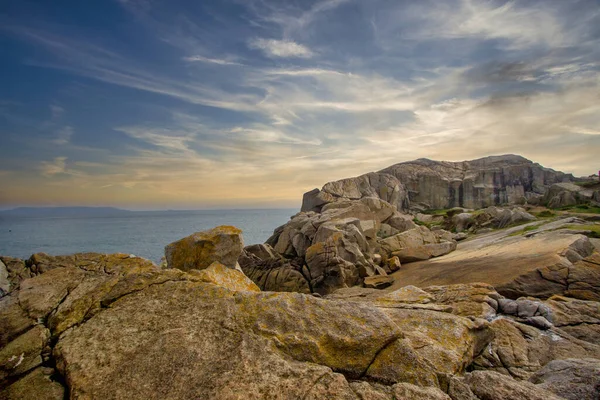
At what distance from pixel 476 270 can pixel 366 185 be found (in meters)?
83.3

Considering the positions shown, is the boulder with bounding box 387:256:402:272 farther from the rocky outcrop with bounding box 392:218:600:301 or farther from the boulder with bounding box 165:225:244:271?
the boulder with bounding box 165:225:244:271

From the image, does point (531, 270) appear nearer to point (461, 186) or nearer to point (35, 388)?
point (35, 388)

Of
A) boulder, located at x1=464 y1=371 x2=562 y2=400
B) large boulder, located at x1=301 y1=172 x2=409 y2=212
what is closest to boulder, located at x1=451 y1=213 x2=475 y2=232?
large boulder, located at x1=301 y1=172 x2=409 y2=212

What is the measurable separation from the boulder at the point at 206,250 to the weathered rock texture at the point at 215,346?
4190 mm

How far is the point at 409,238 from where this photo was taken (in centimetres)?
4138

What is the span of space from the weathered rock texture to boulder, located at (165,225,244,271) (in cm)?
419

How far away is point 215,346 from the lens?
5.46 meters

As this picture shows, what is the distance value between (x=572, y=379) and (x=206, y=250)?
11363mm

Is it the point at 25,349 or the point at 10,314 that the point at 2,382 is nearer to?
the point at 25,349

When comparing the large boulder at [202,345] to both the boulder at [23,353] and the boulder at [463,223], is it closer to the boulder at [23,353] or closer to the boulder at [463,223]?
the boulder at [23,353]

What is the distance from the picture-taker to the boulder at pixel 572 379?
5.24 m

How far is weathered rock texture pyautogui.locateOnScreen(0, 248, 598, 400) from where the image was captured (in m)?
4.74

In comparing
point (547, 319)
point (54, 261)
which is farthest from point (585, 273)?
point (54, 261)

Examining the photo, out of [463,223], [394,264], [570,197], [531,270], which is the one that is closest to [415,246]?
[394,264]
